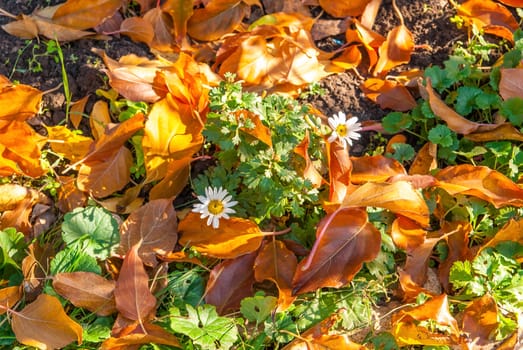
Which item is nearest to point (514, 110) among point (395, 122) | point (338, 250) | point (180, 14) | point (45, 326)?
point (395, 122)

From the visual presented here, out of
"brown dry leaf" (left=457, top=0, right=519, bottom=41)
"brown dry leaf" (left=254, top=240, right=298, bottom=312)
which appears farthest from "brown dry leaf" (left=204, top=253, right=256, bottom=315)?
"brown dry leaf" (left=457, top=0, right=519, bottom=41)

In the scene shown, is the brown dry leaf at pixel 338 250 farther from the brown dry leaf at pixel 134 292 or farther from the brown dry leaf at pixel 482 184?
the brown dry leaf at pixel 134 292

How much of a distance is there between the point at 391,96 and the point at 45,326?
1231mm

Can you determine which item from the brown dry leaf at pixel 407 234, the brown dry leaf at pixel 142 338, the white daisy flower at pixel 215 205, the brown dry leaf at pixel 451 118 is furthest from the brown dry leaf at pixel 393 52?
the brown dry leaf at pixel 142 338

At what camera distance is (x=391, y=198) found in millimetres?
1914

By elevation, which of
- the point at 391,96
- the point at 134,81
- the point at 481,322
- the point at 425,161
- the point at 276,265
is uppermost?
the point at 134,81

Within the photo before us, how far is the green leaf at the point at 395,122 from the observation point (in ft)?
7.23

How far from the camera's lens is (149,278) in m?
2.00

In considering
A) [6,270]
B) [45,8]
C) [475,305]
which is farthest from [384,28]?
[6,270]

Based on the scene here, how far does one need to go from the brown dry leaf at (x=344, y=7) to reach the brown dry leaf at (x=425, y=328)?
1016 millimetres

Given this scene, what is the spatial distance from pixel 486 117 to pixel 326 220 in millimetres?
691

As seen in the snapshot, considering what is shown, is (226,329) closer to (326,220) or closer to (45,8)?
(326,220)

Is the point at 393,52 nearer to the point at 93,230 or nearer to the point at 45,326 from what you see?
the point at 93,230

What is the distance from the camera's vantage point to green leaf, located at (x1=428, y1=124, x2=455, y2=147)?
213cm
